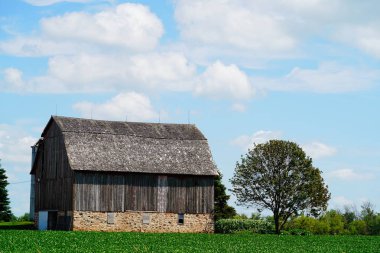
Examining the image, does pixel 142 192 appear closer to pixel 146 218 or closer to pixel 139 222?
pixel 146 218

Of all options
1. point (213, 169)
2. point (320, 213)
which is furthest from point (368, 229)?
point (213, 169)

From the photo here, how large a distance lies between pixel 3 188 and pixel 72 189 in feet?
56.0

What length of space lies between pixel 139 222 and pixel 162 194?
2895 mm

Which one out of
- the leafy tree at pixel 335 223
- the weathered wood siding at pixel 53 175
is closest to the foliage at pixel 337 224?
the leafy tree at pixel 335 223

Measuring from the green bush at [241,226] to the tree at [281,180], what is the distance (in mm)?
2585

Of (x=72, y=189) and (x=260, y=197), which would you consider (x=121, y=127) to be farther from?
(x=260, y=197)

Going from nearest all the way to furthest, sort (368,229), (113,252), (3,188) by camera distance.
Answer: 1. (113,252)
2. (3,188)
3. (368,229)

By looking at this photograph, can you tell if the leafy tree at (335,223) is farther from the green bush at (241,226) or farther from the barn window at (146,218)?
the barn window at (146,218)

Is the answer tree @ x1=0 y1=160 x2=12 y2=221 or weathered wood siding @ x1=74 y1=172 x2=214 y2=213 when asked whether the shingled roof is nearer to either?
weathered wood siding @ x1=74 y1=172 x2=214 y2=213

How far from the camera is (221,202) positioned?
231ft

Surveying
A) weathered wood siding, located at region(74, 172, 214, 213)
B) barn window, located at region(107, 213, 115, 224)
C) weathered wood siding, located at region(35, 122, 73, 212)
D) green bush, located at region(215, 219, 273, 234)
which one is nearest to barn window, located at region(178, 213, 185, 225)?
weathered wood siding, located at region(74, 172, 214, 213)

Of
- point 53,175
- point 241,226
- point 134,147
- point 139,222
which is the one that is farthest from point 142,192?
point 241,226

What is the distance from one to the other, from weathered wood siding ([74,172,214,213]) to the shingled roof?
2.32 ft

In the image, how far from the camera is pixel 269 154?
61.4 meters
